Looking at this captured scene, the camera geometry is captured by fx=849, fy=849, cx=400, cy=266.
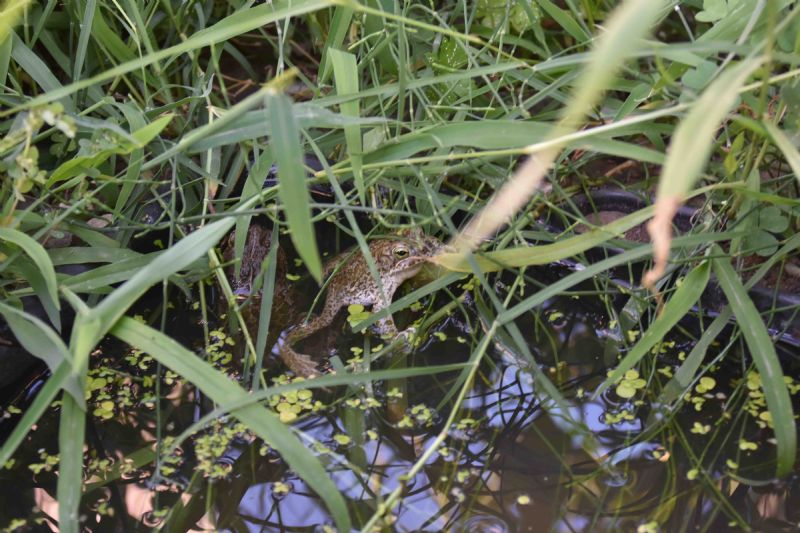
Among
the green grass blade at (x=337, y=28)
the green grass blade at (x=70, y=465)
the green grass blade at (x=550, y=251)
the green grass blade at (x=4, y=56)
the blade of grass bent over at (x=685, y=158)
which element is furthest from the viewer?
the green grass blade at (x=337, y=28)

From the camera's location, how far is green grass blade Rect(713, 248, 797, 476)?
1537 mm

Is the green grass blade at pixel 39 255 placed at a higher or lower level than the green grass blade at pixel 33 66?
lower

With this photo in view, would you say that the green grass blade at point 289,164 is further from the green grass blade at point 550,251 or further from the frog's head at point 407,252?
the frog's head at point 407,252

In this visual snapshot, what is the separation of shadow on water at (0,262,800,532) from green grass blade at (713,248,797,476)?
0.19m

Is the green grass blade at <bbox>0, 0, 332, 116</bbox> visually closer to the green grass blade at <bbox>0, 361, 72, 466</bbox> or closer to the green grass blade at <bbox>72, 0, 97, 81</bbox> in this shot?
the green grass blade at <bbox>72, 0, 97, 81</bbox>

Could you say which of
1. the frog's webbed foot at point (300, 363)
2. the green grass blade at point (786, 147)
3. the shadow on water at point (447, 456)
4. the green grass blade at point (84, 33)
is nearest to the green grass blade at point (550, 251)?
the shadow on water at point (447, 456)

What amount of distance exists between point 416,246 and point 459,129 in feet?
2.36

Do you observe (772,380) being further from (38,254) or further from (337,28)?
(38,254)

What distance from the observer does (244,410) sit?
138cm

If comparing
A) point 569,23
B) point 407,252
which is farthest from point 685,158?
point 407,252

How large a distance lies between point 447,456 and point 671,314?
1.80 feet

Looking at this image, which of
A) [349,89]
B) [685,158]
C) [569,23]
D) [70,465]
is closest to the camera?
[685,158]

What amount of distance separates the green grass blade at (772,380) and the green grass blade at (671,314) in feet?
0.27

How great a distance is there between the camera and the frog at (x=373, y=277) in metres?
2.18
